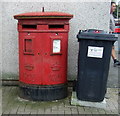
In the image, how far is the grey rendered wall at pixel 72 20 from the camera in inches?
183

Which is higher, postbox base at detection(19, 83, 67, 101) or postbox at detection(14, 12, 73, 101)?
postbox at detection(14, 12, 73, 101)

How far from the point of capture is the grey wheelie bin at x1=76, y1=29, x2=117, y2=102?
11.8ft

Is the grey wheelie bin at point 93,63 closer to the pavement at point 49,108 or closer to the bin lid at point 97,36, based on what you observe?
the bin lid at point 97,36

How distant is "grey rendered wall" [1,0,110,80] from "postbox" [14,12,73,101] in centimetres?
81

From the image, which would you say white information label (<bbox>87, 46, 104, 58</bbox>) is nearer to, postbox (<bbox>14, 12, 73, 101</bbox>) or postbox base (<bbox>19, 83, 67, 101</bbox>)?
postbox (<bbox>14, 12, 73, 101</bbox>)

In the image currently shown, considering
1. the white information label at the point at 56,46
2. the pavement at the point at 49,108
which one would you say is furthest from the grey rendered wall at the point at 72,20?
the pavement at the point at 49,108

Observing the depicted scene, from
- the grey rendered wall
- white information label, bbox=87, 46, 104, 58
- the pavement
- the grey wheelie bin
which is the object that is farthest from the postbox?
the grey rendered wall

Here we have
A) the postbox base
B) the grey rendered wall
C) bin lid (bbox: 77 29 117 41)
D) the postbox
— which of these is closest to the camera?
bin lid (bbox: 77 29 117 41)

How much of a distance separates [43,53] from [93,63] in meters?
0.96

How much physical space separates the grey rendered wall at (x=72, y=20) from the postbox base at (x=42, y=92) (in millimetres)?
948

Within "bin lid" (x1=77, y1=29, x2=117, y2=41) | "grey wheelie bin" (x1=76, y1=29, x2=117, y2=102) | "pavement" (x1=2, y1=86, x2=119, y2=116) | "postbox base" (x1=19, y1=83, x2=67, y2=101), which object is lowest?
"pavement" (x1=2, y1=86, x2=119, y2=116)

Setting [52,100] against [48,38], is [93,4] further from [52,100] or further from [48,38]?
[52,100]

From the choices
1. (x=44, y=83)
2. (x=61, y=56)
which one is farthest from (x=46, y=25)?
(x=44, y=83)

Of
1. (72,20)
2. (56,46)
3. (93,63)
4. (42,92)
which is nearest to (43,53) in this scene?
(56,46)
